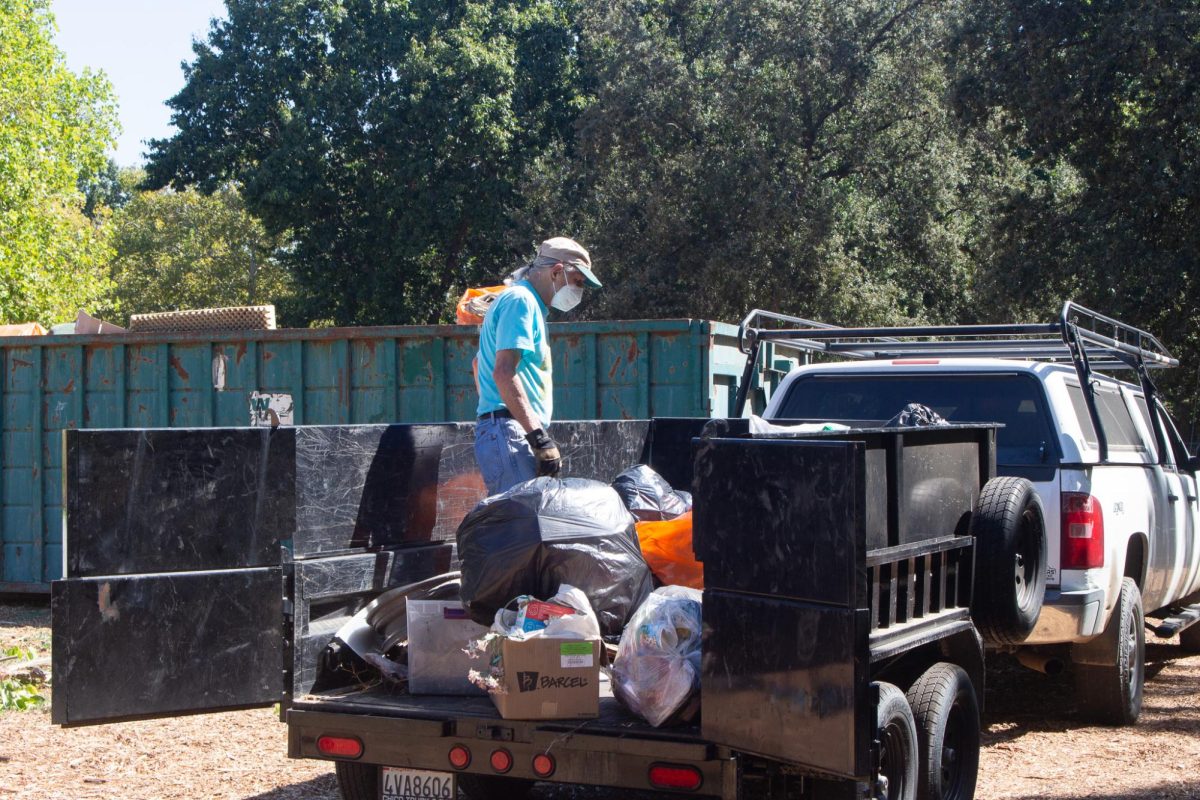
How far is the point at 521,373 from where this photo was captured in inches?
198

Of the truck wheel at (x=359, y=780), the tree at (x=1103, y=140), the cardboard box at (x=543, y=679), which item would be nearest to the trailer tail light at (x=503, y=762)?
the cardboard box at (x=543, y=679)

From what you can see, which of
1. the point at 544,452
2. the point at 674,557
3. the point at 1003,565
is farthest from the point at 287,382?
the point at 1003,565

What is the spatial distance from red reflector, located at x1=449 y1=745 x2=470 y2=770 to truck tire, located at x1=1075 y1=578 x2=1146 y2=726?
12.2 feet

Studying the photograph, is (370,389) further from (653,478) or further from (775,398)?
(653,478)

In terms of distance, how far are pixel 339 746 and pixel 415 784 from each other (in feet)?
0.89

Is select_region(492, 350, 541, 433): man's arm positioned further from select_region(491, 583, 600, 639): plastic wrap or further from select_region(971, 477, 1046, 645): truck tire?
select_region(971, 477, 1046, 645): truck tire

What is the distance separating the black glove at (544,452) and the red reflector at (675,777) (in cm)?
153

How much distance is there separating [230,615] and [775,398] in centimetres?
375

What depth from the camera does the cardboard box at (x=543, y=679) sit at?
3.67 meters

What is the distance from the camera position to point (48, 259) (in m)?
27.3

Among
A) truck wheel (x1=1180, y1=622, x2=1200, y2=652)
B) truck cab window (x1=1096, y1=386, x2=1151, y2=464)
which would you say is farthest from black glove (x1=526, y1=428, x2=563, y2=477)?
truck wheel (x1=1180, y1=622, x2=1200, y2=652)

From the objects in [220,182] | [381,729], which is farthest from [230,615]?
[220,182]

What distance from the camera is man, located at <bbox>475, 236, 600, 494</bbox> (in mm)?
4770

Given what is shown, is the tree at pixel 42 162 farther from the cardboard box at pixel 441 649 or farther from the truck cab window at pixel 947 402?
the cardboard box at pixel 441 649
